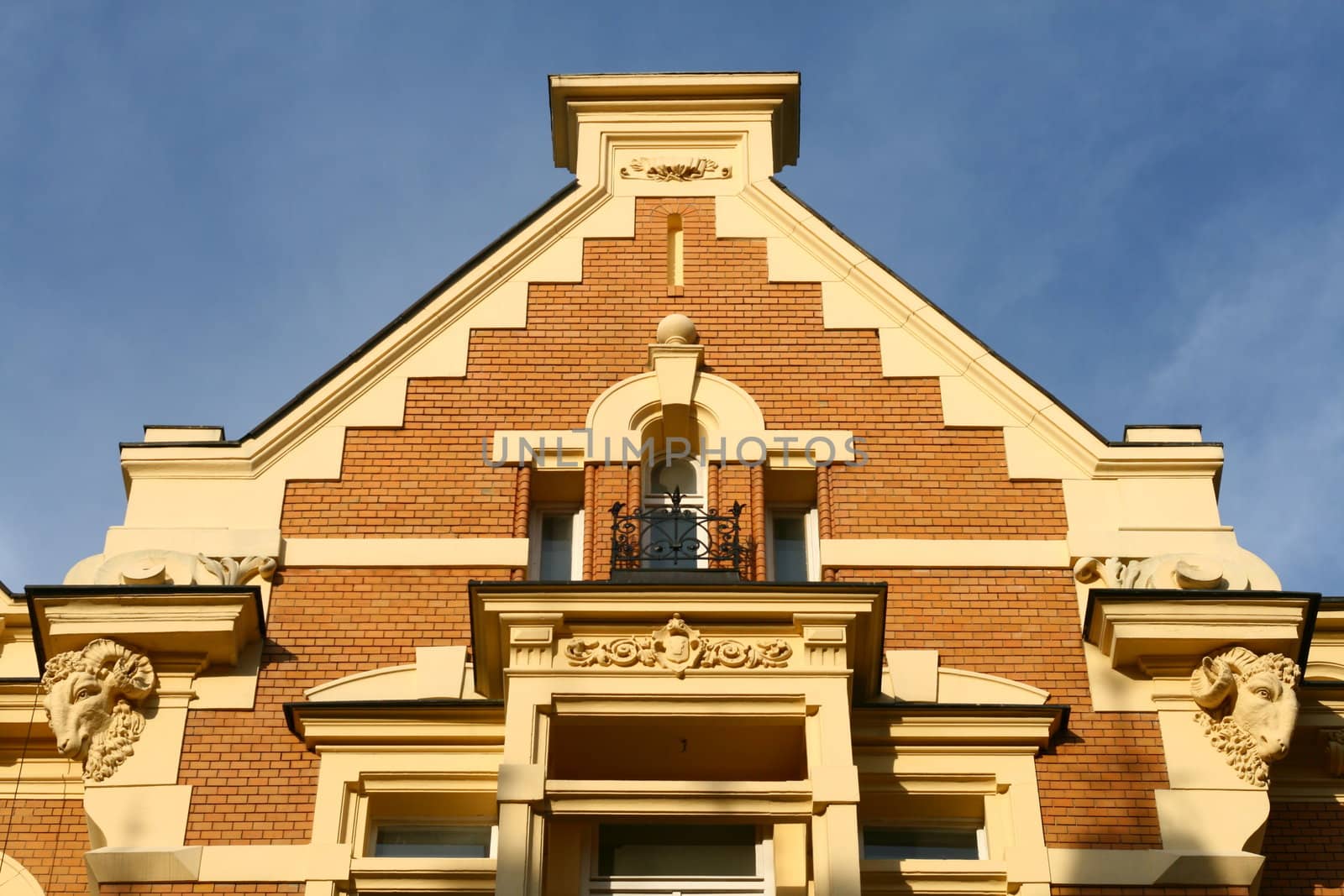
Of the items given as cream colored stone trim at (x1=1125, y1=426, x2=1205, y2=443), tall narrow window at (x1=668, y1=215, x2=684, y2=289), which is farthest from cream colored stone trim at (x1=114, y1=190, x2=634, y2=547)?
cream colored stone trim at (x1=1125, y1=426, x2=1205, y2=443)

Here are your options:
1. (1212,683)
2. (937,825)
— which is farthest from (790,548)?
(1212,683)

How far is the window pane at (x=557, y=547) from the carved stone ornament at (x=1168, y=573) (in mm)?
3614

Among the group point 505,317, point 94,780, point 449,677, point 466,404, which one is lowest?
point 94,780

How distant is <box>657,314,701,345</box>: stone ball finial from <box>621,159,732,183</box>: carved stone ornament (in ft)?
6.46

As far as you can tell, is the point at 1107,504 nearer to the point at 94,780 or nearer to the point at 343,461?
the point at 343,461

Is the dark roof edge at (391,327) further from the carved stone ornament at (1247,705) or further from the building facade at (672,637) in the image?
the carved stone ornament at (1247,705)

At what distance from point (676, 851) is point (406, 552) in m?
3.00

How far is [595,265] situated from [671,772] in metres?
4.76

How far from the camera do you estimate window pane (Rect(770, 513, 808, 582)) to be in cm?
1405

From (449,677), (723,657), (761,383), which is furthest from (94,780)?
(761,383)

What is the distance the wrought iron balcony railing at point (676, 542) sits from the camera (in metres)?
13.0

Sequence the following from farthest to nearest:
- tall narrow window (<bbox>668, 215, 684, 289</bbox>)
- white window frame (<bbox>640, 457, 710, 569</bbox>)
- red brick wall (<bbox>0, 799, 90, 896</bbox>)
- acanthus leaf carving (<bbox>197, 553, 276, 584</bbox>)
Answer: tall narrow window (<bbox>668, 215, 684, 289</bbox>) < white window frame (<bbox>640, 457, 710, 569</bbox>) < acanthus leaf carving (<bbox>197, 553, 276, 584</bbox>) < red brick wall (<bbox>0, 799, 90, 896</bbox>)

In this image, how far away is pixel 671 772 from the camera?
1262cm

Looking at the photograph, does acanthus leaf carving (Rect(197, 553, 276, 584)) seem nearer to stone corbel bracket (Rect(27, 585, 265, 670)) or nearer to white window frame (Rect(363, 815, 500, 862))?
stone corbel bracket (Rect(27, 585, 265, 670))
